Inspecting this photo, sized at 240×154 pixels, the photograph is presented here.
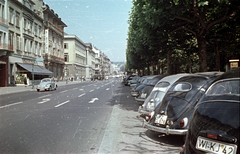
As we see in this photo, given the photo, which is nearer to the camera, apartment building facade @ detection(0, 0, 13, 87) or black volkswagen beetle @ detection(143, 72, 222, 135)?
black volkswagen beetle @ detection(143, 72, 222, 135)

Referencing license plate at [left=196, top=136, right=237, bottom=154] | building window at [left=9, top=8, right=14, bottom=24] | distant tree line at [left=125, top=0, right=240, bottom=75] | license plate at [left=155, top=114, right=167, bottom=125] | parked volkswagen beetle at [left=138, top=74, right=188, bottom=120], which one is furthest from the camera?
building window at [left=9, top=8, right=14, bottom=24]

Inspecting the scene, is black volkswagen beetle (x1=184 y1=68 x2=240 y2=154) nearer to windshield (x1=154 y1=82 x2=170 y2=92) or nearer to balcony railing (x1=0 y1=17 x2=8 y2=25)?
windshield (x1=154 y1=82 x2=170 y2=92)

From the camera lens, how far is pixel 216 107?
2676 mm

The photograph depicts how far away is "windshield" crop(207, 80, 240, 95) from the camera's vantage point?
2.63m

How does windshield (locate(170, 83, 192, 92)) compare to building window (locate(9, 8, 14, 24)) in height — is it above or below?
below

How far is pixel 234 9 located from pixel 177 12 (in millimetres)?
3949

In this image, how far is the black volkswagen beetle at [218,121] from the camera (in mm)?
2387

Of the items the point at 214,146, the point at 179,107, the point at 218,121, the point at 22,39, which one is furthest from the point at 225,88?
the point at 22,39

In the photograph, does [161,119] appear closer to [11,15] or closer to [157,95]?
[157,95]

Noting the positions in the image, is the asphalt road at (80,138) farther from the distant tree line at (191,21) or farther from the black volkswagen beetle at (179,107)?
the distant tree line at (191,21)

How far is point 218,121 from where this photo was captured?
255cm

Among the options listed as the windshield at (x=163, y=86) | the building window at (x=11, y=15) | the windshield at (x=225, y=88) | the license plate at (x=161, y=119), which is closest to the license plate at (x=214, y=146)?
the windshield at (x=225, y=88)

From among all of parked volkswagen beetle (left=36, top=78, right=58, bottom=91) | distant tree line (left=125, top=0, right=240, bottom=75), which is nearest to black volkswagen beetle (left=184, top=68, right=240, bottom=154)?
distant tree line (left=125, top=0, right=240, bottom=75)

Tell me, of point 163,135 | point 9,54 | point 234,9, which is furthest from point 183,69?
point 163,135
